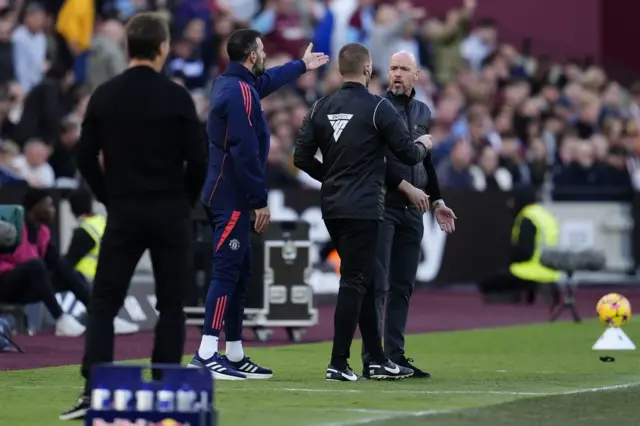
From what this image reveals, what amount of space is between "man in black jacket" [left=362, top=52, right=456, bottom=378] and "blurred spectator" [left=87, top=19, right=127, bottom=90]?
11752mm

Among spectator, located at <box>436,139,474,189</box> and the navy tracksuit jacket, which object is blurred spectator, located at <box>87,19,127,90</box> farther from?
the navy tracksuit jacket

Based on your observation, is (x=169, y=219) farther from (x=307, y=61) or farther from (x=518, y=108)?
(x=518, y=108)

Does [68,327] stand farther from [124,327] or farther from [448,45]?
[448,45]

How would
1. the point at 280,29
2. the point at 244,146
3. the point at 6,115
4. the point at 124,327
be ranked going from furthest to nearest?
1. the point at 280,29
2. the point at 6,115
3. the point at 124,327
4. the point at 244,146

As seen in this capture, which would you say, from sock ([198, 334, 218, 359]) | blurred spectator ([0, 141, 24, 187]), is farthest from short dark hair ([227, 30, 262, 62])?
blurred spectator ([0, 141, 24, 187])

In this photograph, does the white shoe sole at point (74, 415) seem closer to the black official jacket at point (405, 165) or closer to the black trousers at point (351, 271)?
the black trousers at point (351, 271)

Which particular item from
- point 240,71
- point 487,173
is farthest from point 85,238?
point 487,173

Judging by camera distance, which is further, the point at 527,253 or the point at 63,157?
the point at 527,253

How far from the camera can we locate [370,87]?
22.4 metres

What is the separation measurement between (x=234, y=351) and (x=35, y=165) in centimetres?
902

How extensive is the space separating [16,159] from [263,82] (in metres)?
8.88

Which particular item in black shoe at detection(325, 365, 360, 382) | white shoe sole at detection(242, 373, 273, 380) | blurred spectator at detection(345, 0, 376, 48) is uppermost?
blurred spectator at detection(345, 0, 376, 48)

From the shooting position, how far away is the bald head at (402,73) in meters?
12.2

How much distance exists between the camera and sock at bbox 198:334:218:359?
39.5 feet
